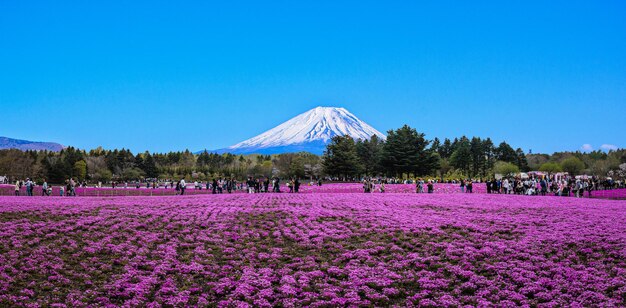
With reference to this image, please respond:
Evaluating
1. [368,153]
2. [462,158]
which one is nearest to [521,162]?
[462,158]

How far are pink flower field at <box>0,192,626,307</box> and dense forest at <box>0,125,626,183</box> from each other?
62.7 metres

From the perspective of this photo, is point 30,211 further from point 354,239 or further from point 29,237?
point 354,239

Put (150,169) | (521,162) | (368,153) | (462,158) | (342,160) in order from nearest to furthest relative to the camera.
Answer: (342,160), (368,153), (462,158), (150,169), (521,162)

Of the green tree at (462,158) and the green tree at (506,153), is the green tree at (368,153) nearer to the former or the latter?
the green tree at (462,158)

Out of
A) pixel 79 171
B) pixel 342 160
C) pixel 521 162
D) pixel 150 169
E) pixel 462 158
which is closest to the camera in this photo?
pixel 342 160

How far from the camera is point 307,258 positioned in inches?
627

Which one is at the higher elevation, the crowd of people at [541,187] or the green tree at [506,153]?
the green tree at [506,153]

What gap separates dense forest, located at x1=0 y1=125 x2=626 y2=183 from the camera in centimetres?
8962

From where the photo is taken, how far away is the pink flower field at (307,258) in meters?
12.5

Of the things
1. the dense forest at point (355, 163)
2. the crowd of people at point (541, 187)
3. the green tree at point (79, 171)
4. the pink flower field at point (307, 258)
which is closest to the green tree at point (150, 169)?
the dense forest at point (355, 163)

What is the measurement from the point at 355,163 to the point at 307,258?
7253cm

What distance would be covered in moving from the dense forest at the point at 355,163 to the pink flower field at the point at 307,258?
206ft

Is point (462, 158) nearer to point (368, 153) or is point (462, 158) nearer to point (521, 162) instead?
point (368, 153)

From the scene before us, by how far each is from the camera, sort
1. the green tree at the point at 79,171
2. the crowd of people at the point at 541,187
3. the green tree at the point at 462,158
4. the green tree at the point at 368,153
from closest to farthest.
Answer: the crowd of people at the point at 541,187, the green tree at the point at 368,153, the green tree at the point at 79,171, the green tree at the point at 462,158
